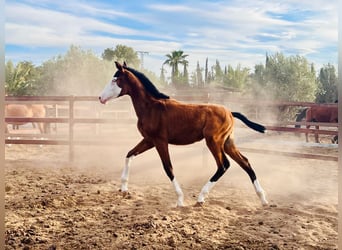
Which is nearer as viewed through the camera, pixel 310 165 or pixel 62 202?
pixel 62 202

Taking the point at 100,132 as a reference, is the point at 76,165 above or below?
below

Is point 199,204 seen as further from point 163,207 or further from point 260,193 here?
point 260,193

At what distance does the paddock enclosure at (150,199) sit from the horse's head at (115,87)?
1.12 meters

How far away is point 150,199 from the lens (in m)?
3.52

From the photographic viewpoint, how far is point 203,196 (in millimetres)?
3219

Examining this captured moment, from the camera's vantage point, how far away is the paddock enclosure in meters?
2.63

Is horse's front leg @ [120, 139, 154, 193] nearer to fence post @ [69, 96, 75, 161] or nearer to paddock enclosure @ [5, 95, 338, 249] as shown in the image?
paddock enclosure @ [5, 95, 338, 249]

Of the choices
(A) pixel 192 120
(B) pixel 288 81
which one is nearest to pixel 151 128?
(A) pixel 192 120

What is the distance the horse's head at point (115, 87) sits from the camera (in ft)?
9.96

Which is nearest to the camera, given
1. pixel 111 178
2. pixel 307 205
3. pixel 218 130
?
pixel 218 130

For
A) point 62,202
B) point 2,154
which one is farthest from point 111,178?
point 2,154

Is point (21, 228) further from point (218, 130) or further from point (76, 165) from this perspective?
point (76, 165)

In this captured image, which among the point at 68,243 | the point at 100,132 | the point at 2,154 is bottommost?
the point at 68,243

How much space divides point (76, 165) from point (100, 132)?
0.65 meters
